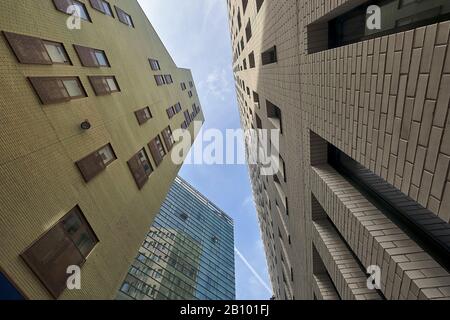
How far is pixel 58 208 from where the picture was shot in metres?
8.27

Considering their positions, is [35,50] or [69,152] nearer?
[35,50]

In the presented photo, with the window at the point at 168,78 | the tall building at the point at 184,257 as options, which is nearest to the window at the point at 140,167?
the window at the point at 168,78

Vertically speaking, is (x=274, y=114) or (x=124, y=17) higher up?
(x=124, y=17)

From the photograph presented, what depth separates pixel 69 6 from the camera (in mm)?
11234

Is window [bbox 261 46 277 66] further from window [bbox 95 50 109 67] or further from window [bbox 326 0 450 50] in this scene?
window [bbox 95 50 109 67]

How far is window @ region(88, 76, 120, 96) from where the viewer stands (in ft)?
38.5

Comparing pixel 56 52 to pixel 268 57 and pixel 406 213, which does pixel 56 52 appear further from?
pixel 406 213

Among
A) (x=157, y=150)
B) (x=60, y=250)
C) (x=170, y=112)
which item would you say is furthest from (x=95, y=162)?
(x=170, y=112)

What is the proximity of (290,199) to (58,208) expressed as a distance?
1145 cm

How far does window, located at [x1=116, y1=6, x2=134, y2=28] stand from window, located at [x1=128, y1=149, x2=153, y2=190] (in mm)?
10029

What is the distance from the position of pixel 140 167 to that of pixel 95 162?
14.0 feet

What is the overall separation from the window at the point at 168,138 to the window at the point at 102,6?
9065mm

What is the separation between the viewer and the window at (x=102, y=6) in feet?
→ 45.2

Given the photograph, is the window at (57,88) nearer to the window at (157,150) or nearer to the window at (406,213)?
the window at (157,150)
